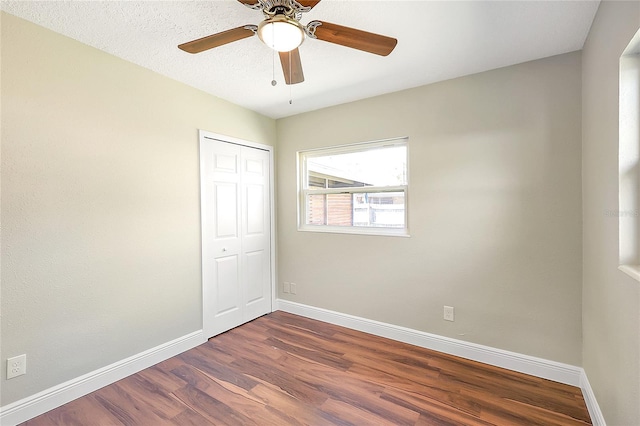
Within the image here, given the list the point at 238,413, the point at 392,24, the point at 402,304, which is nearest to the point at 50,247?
the point at 238,413

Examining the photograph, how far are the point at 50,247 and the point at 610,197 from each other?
11.0ft

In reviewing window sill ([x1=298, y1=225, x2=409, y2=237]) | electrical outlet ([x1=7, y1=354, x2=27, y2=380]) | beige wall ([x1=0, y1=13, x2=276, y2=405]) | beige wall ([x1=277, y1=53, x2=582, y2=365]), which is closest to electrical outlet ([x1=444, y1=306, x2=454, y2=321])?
beige wall ([x1=277, y1=53, x2=582, y2=365])

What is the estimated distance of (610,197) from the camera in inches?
56.6

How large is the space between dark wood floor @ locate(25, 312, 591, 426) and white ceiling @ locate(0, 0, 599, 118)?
2456 mm

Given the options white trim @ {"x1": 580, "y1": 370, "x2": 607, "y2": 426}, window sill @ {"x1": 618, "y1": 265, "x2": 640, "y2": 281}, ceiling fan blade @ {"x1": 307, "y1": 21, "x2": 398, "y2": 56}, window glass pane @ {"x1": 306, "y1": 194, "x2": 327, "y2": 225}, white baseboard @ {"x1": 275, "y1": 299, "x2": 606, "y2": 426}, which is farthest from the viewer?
window glass pane @ {"x1": 306, "y1": 194, "x2": 327, "y2": 225}

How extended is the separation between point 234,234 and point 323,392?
1.83m

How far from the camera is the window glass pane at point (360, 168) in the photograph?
2828 millimetres

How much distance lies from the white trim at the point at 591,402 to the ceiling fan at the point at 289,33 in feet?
7.78

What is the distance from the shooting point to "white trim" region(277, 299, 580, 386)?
205 centimetres

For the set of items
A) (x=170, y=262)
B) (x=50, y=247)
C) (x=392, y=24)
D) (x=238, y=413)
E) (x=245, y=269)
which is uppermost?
(x=392, y=24)

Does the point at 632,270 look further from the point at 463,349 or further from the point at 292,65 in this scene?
the point at 292,65

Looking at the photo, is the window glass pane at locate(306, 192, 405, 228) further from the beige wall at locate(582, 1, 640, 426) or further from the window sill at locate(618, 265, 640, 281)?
the window sill at locate(618, 265, 640, 281)

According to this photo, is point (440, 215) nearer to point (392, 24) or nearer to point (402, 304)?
point (402, 304)

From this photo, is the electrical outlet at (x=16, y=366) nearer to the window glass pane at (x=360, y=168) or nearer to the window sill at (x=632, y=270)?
the window glass pane at (x=360, y=168)
